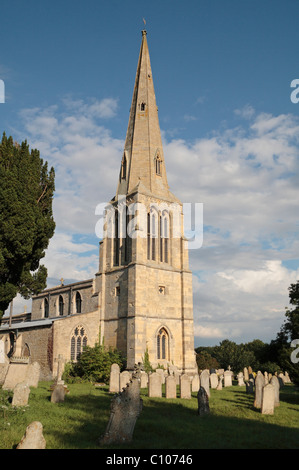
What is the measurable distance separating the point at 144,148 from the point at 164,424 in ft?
85.6

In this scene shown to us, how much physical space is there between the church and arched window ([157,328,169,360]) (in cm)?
7

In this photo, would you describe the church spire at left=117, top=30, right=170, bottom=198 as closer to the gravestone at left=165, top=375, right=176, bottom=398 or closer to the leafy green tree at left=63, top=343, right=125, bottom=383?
the leafy green tree at left=63, top=343, right=125, bottom=383

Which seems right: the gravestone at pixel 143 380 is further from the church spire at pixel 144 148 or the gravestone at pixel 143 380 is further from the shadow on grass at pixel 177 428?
the church spire at pixel 144 148

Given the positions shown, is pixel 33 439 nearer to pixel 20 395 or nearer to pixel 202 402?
pixel 20 395

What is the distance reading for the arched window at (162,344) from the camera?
2838 cm

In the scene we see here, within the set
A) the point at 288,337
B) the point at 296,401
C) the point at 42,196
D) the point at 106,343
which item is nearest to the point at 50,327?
the point at 106,343

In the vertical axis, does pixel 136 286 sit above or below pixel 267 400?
above

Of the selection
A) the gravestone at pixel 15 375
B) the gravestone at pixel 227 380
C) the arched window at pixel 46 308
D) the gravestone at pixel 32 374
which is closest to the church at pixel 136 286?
the arched window at pixel 46 308

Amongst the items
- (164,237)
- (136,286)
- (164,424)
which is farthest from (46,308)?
(164,424)

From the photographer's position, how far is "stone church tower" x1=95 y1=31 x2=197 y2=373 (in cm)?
2791

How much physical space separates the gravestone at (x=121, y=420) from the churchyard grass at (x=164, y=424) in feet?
0.84

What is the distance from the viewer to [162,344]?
94.3 feet
